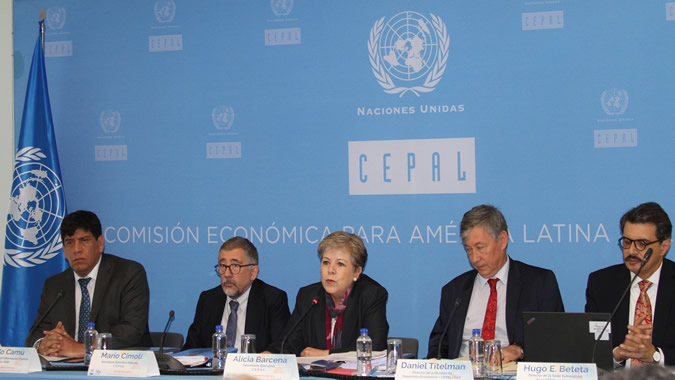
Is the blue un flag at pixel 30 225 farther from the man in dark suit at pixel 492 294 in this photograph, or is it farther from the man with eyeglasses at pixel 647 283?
the man with eyeglasses at pixel 647 283

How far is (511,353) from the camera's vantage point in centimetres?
343

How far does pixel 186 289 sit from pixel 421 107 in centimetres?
206

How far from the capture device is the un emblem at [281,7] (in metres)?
5.04

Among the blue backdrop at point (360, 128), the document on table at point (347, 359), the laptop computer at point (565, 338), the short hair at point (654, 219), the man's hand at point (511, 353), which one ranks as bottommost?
the document on table at point (347, 359)

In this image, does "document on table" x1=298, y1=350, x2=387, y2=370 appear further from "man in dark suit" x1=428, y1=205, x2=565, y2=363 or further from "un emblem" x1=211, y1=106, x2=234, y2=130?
"un emblem" x1=211, y1=106, x2=234, y2=130

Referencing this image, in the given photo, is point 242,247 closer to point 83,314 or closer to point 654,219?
point 83,314

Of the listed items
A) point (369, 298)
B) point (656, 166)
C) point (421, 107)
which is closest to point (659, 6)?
point (656, 166)

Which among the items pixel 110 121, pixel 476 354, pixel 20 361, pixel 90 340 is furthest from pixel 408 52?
pixel 20 361

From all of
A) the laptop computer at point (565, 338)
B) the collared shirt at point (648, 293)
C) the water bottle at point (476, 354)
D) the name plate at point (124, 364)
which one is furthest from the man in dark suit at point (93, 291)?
the collared shirt at point (648, 293)

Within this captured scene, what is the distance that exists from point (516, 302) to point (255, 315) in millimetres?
1499

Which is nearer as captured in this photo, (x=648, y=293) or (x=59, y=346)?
(x=648, y=293)

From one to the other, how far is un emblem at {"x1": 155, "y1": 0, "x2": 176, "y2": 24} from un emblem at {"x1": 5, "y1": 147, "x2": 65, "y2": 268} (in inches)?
49.7

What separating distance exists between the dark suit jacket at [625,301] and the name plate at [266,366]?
5.39 ft

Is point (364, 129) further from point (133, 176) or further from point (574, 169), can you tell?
point (133, 176)
